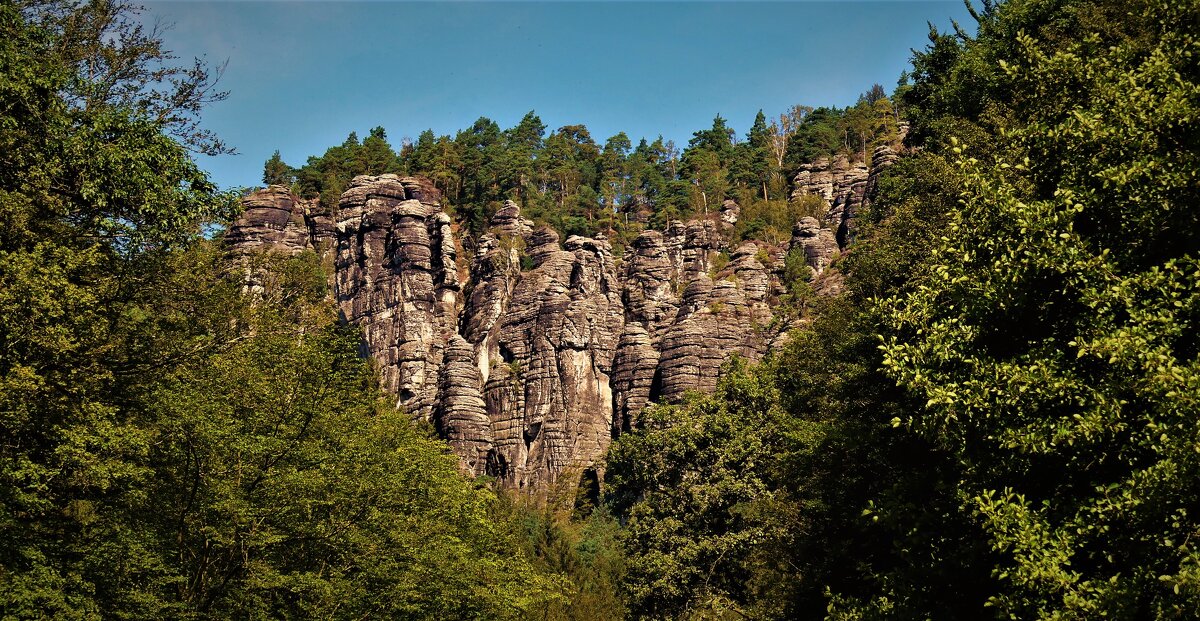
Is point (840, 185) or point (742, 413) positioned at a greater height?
point (840, 185)

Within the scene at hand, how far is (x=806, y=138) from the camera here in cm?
12156

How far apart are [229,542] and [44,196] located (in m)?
7.88

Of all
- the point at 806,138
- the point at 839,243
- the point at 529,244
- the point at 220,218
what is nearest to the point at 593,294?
the point at 529,244

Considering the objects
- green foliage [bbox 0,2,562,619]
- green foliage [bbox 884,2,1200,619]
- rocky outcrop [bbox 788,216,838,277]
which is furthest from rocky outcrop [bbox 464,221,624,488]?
green foliage [bbox 884,2,1200,619]

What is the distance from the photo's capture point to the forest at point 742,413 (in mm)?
11336

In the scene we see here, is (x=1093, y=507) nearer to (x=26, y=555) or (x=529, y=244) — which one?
(x=26, y=555)

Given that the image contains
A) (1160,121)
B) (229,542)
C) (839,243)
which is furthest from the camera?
(839,243)

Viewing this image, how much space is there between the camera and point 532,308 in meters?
88.2

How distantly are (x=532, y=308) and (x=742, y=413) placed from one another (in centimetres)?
4920

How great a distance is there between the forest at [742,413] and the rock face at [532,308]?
37.7m

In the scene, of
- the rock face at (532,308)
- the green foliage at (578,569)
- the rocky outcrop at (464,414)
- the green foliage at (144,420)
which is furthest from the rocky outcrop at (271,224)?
the green foliage at (144,420)

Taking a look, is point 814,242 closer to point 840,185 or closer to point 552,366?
point 840,185

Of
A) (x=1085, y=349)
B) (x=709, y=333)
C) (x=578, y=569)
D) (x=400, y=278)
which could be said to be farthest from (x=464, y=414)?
(x=1085, y=349)

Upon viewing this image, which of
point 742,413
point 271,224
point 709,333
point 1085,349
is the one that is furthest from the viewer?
point 271,224
